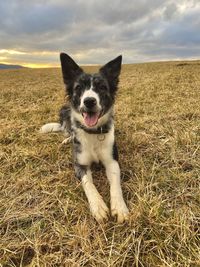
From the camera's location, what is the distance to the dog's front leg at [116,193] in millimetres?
3734

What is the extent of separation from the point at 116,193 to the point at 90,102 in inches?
56.1

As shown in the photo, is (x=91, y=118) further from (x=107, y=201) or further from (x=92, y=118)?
(x=107, y=201)

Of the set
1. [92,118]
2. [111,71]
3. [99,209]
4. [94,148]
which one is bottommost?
[99,209]

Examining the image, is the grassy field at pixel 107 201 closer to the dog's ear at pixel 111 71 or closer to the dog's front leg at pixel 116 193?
the dog's front leg at pixel 116 193

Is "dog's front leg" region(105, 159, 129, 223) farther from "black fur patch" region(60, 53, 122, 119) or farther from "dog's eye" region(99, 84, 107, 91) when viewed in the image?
"dog's eye" region(99, 84, 107, 91)

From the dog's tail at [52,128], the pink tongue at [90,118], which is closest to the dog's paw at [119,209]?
the pink tongue at [90,118]

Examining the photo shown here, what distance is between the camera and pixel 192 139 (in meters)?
5.56

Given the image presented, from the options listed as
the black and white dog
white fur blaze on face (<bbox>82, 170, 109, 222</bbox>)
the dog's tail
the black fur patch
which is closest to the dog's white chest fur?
Answer: the black and white dog

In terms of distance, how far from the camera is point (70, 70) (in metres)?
5.62

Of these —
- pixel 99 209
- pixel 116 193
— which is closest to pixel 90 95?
pixel 116 193

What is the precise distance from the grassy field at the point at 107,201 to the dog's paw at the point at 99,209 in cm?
9

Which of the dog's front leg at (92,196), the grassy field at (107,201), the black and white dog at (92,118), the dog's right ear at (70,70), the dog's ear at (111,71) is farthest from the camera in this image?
the dog's ear at (111,71)

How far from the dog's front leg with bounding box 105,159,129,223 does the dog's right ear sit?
168cm

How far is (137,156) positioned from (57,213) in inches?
69.1
